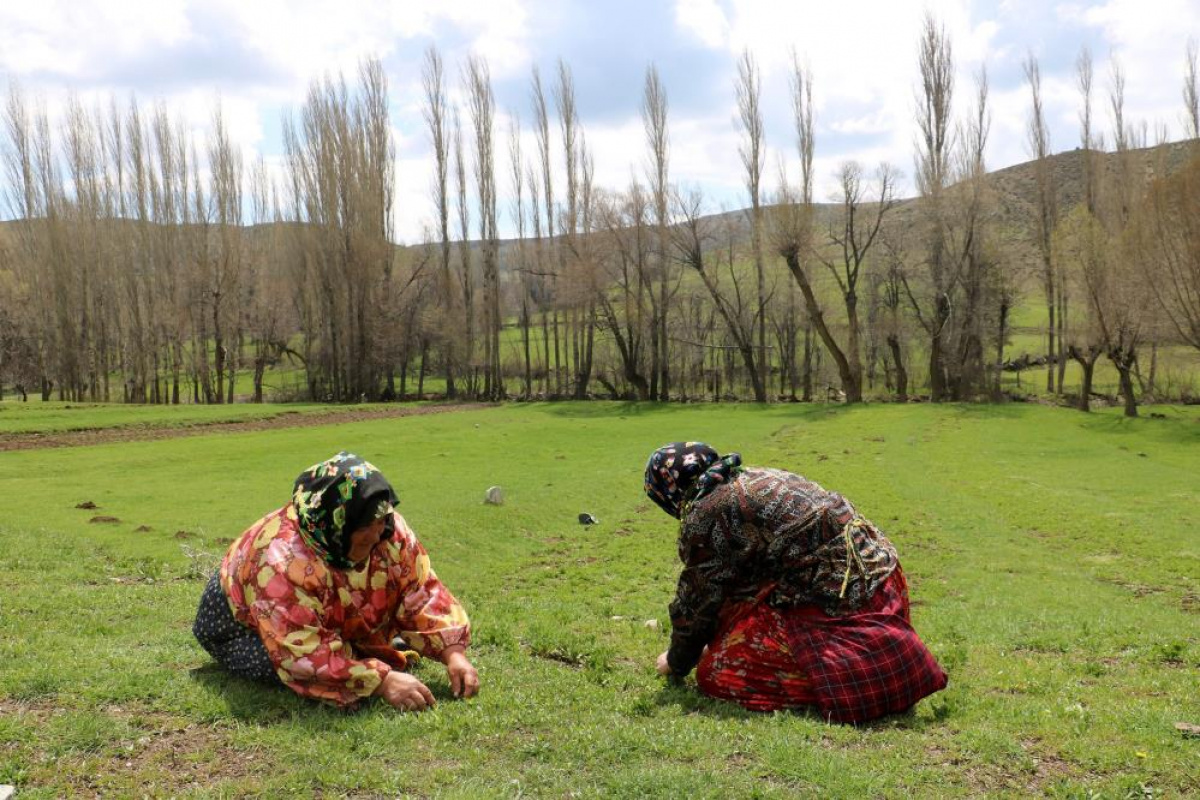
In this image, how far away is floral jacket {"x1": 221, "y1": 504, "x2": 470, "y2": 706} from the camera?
4297 mm

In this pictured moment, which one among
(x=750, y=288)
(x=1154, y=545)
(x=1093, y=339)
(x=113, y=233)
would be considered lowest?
(x=1154, y=545)

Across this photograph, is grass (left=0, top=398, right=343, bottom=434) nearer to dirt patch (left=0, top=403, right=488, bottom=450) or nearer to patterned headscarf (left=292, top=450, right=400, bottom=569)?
dirt patch (left=0, top=403, right=488, bottom=450)

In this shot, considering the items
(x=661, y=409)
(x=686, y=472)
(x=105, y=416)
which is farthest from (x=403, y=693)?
(x=661, y=409)

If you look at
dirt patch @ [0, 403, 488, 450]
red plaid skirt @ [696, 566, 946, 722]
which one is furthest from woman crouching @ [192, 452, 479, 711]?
dirt patch @ [0, 403, 488, 450]

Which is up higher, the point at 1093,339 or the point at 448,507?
the point at 1093,339

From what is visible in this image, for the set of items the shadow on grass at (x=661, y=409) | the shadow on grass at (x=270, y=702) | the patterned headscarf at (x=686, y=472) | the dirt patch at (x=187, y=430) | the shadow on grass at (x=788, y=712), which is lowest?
the shadow on grass at (x=661, y=409)

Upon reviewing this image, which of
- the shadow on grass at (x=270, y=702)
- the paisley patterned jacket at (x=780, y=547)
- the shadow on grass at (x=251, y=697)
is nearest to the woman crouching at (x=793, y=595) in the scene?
the paisley patterned jacket at (x=780, y=547)

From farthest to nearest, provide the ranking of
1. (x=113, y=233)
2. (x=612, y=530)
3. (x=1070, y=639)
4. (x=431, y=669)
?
(x=113, y=233)
(x=612, y=530)
(x=1070, y=639)
(x=431, y=669)

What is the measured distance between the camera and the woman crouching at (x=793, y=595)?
4.48m

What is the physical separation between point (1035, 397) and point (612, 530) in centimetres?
4578

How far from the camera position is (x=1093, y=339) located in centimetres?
3788

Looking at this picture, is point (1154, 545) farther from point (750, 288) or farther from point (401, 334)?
point (401, 334)

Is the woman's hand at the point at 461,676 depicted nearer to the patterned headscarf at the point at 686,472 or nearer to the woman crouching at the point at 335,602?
the woman crouching at the point at 335,602

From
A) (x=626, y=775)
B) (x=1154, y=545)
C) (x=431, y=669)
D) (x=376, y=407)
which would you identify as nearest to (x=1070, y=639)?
(x=626, y=775)
